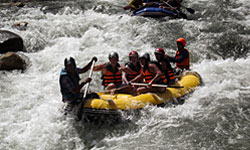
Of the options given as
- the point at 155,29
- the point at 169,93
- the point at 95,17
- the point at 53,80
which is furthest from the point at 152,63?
the point at 95,17

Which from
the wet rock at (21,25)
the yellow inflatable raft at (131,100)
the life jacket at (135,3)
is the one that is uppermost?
the life jacket at (135,3)

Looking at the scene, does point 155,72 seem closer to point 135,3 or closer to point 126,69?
point 126,69

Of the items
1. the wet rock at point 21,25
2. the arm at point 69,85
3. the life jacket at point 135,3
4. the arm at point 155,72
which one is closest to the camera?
the arm at point 69,85

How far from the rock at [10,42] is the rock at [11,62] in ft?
2.34

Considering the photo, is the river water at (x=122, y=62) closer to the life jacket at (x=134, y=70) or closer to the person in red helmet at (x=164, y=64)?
the person in red helmet at (x=164, y=64)

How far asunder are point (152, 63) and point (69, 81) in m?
1.79

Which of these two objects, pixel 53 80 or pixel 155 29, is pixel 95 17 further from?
pixel 53 80

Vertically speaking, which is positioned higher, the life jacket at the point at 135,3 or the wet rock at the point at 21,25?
the life jacket at the point at 135,3

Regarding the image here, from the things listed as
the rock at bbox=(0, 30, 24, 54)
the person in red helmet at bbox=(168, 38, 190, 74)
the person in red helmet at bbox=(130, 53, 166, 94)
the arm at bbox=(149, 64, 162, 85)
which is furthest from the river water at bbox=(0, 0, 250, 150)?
the person in red helmet at bbox=(168, 38, 190, 74)

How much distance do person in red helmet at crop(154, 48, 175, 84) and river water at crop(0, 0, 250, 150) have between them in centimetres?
63

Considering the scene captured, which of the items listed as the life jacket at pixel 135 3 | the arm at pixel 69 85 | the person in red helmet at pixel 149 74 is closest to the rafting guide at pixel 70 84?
the arm at pixel 69 85

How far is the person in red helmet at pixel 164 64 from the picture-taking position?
255 inches

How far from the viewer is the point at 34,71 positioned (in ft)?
28.7

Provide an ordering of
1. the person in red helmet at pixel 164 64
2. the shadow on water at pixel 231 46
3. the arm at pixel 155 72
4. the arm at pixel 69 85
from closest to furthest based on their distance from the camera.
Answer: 1. the arm at pixel 69 85
2. the arm at pixel 155 72
3. the person in red helmet at pixel 164 64
4. the shadow on water at pixel 231 46
